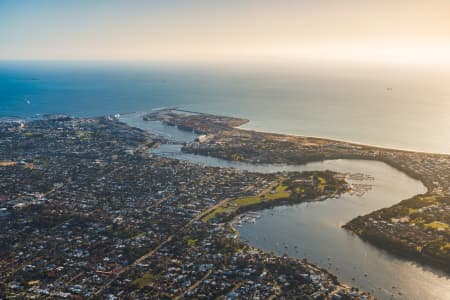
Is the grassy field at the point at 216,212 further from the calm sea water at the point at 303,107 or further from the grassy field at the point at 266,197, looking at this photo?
the calm sea water at the point at 303,107

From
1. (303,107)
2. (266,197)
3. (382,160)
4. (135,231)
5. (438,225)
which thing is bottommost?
(135,231)

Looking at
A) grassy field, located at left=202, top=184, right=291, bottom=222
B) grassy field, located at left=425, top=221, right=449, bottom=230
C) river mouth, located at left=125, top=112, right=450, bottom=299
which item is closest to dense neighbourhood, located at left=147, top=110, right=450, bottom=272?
Answer: grassy field, located at left=425, top=221, right=449, bottom=230

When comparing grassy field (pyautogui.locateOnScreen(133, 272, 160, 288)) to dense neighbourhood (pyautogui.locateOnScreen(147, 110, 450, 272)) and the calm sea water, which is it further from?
the calm sea water

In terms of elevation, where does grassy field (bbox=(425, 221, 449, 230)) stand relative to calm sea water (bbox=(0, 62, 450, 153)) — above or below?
below

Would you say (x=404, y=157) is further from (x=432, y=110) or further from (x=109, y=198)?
(x=432, y=110)

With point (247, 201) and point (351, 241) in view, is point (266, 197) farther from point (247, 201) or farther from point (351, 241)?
point (351, 241)

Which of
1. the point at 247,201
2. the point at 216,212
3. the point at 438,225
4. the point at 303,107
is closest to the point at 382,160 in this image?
the point at 438,225
